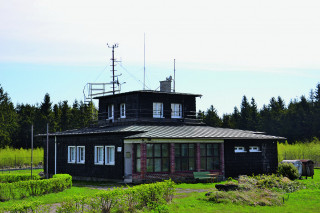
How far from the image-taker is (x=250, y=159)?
1357 inches

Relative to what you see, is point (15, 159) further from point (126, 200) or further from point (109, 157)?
point (126, 200)

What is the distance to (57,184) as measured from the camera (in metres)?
22.8

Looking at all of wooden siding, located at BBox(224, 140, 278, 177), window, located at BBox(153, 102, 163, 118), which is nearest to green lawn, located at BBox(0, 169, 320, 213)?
wooden siding, located at BBox(224, 140, 278, 177)

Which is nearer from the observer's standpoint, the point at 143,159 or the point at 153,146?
the point at 143,159

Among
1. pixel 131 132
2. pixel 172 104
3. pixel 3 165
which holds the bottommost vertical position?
pixel 3 165

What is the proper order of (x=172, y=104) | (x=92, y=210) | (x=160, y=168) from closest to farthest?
(x=92, y=210) → (x=160, y=168) → (x=172, y=104)

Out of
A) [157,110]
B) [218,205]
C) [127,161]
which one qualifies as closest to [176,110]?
[157,110]

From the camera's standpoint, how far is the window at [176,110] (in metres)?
37.6

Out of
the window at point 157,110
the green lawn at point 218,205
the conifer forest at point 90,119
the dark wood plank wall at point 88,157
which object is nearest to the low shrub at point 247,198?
the green lawn at point 218,205

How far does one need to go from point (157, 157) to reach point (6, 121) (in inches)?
2134

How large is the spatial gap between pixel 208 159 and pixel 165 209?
16131 mm

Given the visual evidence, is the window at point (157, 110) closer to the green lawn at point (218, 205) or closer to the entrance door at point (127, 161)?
the entrance door at point (127, 161)

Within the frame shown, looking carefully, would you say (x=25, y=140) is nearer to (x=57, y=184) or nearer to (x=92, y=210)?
(x=57, y=184)

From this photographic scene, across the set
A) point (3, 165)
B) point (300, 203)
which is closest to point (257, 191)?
point (300, 203)
